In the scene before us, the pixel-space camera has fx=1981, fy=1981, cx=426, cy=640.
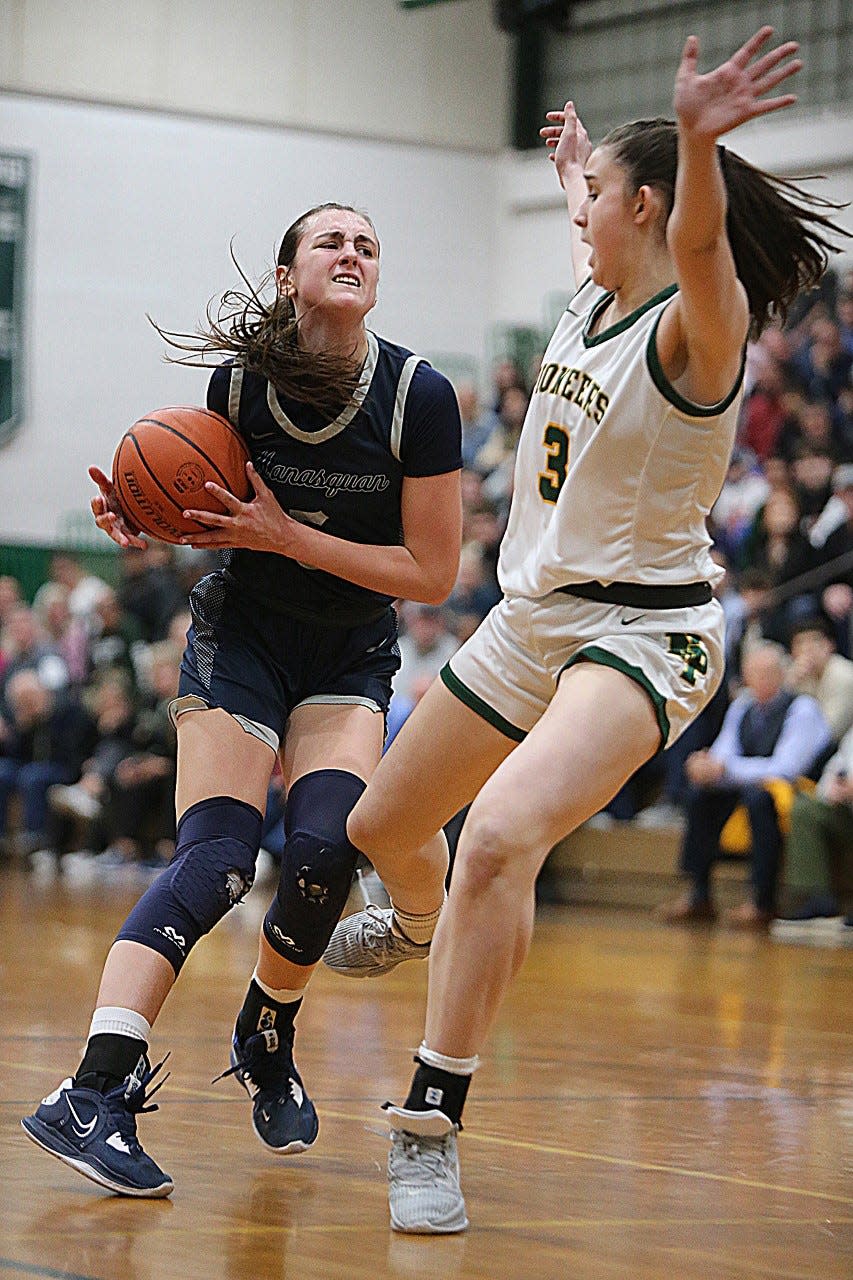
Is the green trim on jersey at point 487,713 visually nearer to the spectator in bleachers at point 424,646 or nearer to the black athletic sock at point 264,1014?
the black athletic sock at point 264,1014

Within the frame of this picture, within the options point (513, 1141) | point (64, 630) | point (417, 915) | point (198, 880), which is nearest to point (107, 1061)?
point (198, 880)

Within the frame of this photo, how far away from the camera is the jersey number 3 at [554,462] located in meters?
3.33

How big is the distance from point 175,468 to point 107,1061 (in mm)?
1080

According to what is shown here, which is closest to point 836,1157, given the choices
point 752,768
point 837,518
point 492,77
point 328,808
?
point 328,808

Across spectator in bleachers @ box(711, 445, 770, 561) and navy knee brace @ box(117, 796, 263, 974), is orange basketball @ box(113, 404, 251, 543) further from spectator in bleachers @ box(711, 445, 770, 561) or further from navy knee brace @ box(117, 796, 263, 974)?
spectator in bleachers @ box(711, 445, 770, 561)

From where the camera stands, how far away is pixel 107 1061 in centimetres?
333

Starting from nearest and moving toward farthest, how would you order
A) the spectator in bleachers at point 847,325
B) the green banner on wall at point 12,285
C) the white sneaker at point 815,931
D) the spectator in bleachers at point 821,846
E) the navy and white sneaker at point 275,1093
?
the navy and white sneaker at point 275,1093 < the white sneaker at point 815,931 < the spectator in bleachers at point 821,846 < the spectator in bleachers at point 847,325 < the green banner on wall at point 12,285

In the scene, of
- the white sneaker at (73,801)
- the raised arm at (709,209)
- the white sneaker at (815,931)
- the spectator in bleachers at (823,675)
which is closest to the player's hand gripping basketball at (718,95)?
the raised arm at (709,209)

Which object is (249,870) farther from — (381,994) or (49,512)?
(49,512)

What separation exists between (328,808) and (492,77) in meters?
18.5

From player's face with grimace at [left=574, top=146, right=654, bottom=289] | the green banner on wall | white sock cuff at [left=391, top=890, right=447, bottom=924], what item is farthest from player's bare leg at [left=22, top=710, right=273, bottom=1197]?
the green banner on wall

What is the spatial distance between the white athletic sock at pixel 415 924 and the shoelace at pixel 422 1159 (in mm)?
721

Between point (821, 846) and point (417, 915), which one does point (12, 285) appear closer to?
point (821, 846)

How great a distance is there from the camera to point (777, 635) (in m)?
11.7
